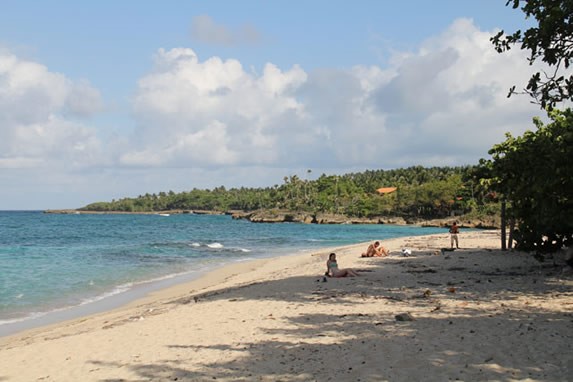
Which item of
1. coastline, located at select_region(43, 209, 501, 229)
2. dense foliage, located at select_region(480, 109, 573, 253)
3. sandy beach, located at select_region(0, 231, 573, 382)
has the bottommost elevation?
sandy beach, located at select_region(0, 231, 573, 382)

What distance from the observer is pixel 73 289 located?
70.5ft

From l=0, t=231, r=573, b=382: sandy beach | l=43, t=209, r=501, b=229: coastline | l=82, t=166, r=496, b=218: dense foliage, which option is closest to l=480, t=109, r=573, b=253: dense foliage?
l=0, t=231, r=573, b=382: sandy beach

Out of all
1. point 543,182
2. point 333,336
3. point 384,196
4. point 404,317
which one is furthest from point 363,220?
point 333,336

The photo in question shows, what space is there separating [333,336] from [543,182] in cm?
621

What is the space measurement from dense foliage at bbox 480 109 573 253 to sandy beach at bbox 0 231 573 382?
4.21 feet

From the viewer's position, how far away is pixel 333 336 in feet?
29.2

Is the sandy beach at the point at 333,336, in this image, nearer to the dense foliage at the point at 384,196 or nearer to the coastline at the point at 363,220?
the dense foliage at the point at 384,196

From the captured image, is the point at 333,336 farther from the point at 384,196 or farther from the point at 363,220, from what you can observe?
the point at 384,196

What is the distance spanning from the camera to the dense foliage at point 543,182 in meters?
11.1

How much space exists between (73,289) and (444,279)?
15.2 metres

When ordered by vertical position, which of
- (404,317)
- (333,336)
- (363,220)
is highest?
(363,220)

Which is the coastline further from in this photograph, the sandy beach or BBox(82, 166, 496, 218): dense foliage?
the sandy beach

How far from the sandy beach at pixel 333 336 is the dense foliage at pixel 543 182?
4.21 feet

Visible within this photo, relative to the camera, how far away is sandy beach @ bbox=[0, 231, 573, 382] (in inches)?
281
